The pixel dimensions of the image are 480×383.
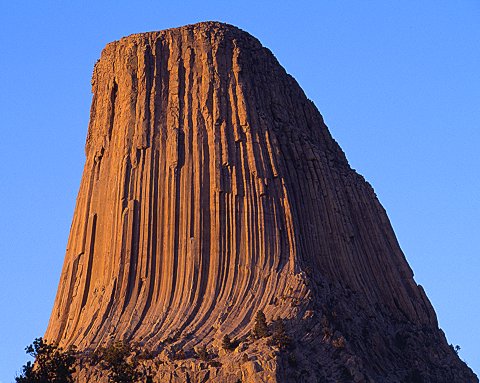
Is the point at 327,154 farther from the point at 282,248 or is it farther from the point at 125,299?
the point at 125,299

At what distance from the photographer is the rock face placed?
82.6m

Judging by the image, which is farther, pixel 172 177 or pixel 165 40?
pixel 165 40

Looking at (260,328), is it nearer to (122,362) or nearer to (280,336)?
(280,336)

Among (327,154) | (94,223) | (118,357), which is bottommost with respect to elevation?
(118,357)

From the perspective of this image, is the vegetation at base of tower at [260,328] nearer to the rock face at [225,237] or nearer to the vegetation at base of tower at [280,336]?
the vegetation at base of tower at [280,336]

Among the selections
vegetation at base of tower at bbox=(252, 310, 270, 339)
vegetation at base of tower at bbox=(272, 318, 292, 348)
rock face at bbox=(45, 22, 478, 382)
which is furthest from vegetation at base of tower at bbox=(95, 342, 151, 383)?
vegetation at base of tower at bbox=(272, 318, 292, 348)

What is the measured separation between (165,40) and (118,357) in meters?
25.3

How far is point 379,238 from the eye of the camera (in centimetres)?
9894

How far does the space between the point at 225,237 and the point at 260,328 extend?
8.85 meters

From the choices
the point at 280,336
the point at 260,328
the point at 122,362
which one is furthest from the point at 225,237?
the point at 122,362

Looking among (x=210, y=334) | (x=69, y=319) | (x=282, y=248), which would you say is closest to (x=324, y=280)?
(x=282, y=248)

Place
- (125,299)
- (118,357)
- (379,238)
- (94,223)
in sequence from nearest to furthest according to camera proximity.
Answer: (118,357), (125,299), (94,223), (379,238)

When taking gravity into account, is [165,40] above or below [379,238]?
above

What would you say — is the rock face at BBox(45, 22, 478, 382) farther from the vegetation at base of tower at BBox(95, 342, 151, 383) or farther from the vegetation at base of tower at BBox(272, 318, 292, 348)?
the vegetation at base of tower at BBox(95, 342, 151, 383)
